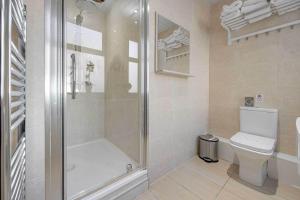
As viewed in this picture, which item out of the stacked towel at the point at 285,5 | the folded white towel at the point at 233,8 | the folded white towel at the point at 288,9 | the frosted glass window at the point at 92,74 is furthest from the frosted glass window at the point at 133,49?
the folded white towel at the point at 288,9

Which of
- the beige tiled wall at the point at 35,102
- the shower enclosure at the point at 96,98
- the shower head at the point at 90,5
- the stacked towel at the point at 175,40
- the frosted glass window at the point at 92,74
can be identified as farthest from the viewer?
the frosted glass window at the point at 92,74

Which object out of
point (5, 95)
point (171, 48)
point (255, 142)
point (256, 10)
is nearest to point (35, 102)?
point (5, 95)

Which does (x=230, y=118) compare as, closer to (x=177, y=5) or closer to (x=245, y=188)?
(x=245, y=188)

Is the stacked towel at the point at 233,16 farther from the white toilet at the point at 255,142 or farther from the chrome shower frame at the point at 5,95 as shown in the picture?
the chrome shower frame at the point at 5,95

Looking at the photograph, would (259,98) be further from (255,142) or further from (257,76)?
(255,142)

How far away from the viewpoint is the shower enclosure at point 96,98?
94cm

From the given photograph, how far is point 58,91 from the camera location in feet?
3.08

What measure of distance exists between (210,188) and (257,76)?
153cm

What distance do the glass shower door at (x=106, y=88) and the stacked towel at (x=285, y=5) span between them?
1505 millimetres

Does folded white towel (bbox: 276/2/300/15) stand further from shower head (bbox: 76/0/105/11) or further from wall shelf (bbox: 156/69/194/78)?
shower head (bbox: 76/0/105/11)

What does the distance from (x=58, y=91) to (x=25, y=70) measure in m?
0.20

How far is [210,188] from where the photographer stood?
1.49m

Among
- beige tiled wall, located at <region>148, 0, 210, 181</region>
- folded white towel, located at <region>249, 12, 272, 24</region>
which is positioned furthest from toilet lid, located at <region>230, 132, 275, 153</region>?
folded white towel, located at <region>249, 12, 272, 24</region>

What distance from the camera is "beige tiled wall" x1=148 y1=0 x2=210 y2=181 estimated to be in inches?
61.5
